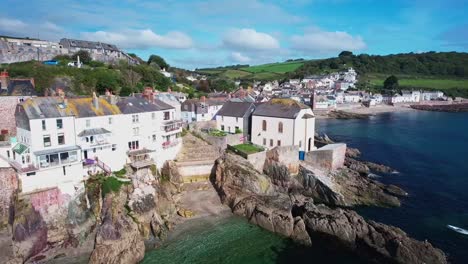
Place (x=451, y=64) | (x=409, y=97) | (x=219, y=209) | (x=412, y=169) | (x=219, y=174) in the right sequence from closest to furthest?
(x=219, y=209) → (x=219, y=174) → (x=412, y=169) → (x=409, y=97) → (x=451, y=64)

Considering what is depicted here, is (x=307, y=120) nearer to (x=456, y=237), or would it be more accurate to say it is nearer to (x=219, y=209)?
(x=219, y=209)

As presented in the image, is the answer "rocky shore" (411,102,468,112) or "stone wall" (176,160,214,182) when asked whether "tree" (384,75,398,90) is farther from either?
"stone wall" (176,160,214,182)

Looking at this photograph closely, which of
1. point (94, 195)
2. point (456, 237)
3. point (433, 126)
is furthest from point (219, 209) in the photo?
point (433, 126)

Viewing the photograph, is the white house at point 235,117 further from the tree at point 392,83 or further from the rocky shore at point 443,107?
the tree at point 392,83

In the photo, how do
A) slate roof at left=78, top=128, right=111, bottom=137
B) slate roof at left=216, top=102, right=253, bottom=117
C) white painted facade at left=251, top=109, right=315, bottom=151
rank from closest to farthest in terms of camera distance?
slate roof at left=78, top=128, right=111, bottom=137 < white painted facade at left=251, top=109, right=315, bottom=151 < slate roof at left=216, top=102, right=253, bottom=117

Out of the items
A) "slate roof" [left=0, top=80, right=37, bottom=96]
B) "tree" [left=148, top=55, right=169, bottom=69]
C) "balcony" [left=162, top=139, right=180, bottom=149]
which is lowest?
"balcony" [left=162, top=139, right=180, bottom=149]

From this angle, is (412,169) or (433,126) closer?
(412,169)

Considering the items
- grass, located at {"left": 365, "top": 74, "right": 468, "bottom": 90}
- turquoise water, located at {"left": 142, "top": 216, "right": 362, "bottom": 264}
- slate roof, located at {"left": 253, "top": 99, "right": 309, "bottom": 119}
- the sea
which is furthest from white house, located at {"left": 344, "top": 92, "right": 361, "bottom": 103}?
turquoise water, located at {"left": 142, "top": 216, "right": 362, "bottom": 264}
